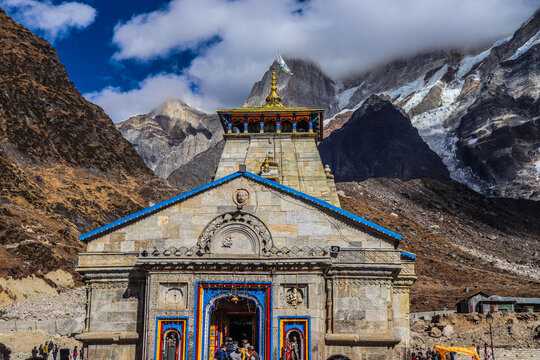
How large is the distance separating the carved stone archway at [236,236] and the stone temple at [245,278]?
4 centimetres

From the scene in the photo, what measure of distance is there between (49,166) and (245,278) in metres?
93.8

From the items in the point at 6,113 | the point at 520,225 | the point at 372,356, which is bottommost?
the point at 372,356

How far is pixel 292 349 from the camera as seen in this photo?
2750 centimetres

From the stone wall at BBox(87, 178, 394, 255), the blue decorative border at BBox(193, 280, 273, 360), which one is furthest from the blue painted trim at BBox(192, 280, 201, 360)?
the stone wall at BBox(87, 178, 394, 255)

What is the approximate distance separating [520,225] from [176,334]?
135711mm

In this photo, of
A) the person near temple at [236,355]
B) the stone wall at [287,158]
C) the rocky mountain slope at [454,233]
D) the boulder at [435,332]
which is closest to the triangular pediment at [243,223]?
the person near temple at [236,355]

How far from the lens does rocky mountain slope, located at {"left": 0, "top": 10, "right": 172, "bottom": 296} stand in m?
85.4

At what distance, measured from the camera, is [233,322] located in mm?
33094

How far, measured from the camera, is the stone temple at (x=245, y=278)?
91.4 feet

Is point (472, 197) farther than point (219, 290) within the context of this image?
Yes

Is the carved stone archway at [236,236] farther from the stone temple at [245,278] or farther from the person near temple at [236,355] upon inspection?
the person near temple at [236,355]

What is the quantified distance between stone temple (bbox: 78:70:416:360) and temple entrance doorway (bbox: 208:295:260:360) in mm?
94

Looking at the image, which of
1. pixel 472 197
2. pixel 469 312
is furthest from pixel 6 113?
→ pixel 472 197

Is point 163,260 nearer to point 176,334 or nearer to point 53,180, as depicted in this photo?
point 176,334
